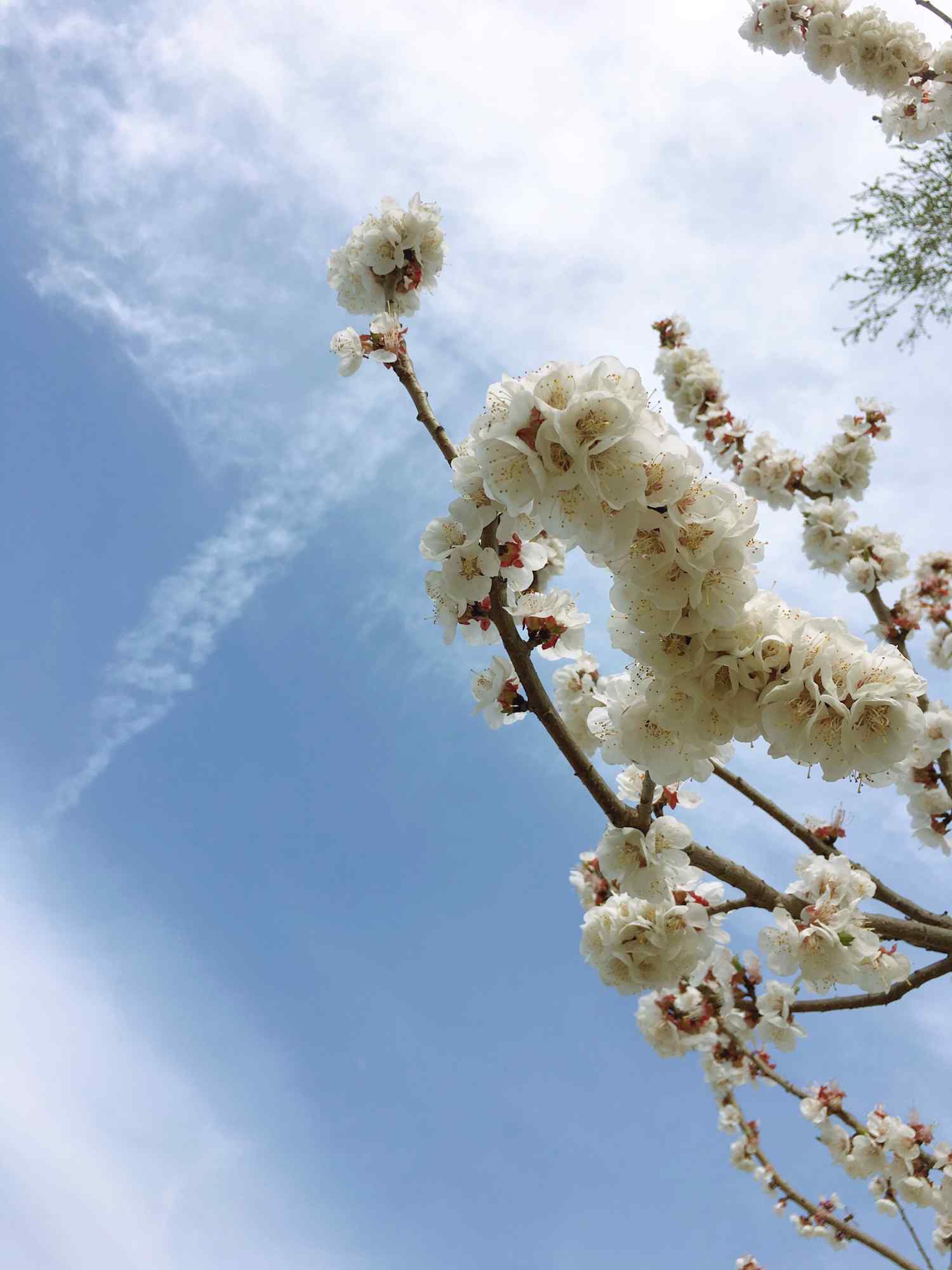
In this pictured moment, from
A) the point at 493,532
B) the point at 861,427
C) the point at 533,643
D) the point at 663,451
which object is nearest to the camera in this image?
the point at 663,451

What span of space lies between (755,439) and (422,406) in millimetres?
4360

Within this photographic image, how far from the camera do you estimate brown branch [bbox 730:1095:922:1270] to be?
5.09 m

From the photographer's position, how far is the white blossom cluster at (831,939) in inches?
110

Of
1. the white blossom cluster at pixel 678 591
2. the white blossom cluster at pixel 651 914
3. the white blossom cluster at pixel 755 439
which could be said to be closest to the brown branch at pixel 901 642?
the white blossom cluster at pixel 755 439

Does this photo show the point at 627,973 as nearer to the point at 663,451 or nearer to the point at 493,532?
the point at 493,532

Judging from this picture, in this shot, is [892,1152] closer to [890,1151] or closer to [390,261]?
[890,1151]

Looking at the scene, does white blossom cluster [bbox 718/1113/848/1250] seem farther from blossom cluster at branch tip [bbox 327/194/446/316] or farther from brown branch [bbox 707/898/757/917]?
blossom cluster at branch tip [bbox 327/194/446/316]

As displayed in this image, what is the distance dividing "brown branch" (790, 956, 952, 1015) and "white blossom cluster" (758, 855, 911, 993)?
112mm

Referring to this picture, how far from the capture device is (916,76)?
16.3ft

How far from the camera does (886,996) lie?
3.10 meters

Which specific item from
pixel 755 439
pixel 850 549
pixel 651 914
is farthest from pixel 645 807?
pixel 755 439

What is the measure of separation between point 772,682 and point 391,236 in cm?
278

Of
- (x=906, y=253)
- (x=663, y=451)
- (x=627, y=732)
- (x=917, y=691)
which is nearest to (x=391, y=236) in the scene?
(x=663, y=451)

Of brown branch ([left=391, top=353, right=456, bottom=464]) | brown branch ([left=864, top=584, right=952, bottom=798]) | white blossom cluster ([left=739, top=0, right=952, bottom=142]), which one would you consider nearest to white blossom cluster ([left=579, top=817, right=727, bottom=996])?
brown branch ([left=391, top=353, right=456, bottom=464])
